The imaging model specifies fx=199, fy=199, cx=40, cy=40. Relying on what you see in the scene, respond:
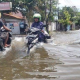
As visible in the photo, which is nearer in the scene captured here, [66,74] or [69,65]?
[66,74]

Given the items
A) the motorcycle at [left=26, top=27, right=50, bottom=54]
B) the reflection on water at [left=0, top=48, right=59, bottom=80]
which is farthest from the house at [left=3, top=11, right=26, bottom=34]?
the reflection on water at [left=0, top=48, right=59, bottom=80]

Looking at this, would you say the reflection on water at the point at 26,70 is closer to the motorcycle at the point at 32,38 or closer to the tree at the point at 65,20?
the motorcycle at the point at 32,38

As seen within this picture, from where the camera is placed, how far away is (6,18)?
24875 millimetres

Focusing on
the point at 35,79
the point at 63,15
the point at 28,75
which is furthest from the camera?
the point at 63,15

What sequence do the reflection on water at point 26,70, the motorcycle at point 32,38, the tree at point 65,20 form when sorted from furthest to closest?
the tree at point 65,20
the motorcycle at point 32,38
the reflection on water at point 26,70

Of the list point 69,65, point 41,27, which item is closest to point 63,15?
point 41,27

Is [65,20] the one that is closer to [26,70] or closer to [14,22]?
[14,22]

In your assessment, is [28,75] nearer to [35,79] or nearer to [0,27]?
[35,79]

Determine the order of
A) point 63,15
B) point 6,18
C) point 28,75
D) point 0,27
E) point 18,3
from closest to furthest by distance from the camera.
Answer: point 28,75
point 0,27
point 18,3
point 6,18
point 63,15

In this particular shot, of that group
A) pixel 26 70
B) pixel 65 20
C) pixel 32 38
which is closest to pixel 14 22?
pixel 32 38

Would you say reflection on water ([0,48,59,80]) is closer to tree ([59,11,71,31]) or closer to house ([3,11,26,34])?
house ([3,11,26,34])

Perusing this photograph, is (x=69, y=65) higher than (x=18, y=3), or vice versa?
(x=18, y=3)

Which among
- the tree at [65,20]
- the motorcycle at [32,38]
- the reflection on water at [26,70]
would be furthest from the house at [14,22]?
the tree at [65,20]

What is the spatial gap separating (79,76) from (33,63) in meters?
1.77
